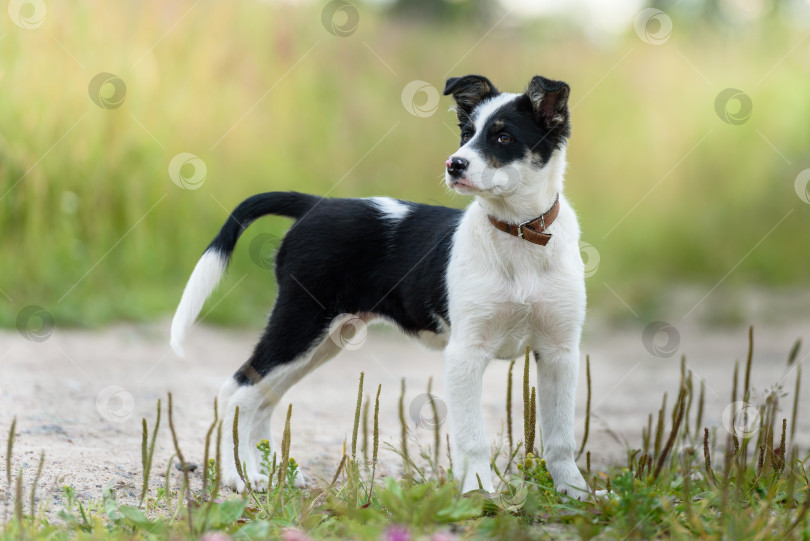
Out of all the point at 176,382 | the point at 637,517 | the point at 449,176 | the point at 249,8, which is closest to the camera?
the point at 637,517

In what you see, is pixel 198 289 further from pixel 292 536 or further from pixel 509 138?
pixel 292 536

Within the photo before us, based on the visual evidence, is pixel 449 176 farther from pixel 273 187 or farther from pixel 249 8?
pixel 249 8

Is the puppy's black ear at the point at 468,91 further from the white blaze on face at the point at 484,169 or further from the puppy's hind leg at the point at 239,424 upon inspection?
the puppy's hind leg at the point at 239,424

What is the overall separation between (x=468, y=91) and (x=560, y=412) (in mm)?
1401

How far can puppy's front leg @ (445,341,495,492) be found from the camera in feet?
11.1

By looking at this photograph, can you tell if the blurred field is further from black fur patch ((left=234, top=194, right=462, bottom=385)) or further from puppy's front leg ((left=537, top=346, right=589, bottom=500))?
puppy's front leg ((left=537, top=346, right=589, bottom=500))

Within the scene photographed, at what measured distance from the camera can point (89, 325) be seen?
708 centimetres

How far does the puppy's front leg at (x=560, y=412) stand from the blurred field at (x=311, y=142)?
422 centimetres

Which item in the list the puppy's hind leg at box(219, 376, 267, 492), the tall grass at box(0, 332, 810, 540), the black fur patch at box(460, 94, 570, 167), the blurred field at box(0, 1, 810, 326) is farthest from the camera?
the blurred field at box(0, 1, 810, 326)

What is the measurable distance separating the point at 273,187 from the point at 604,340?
141 inches

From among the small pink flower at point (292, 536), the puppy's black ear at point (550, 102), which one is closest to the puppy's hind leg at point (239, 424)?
the small pink flower at point (292, 536)

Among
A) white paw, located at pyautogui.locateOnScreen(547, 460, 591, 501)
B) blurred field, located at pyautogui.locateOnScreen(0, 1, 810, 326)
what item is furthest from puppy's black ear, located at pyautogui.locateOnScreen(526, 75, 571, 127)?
blurred field, located at pyautogui.locateOnScreen(0, 1, 810, 326)

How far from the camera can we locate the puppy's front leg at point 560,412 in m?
3.53

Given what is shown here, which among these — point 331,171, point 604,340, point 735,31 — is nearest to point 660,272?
point 604,340
